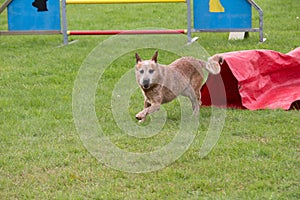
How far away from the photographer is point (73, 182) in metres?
5.75

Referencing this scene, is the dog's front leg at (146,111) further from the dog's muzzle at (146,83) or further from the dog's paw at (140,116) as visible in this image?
the dog's muzzle at (146,83)

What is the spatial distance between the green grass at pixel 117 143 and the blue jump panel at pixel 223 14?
1303mm

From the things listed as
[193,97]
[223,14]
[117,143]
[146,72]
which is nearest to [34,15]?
[223,14]

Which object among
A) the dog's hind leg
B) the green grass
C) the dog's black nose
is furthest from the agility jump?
the dog's black nose

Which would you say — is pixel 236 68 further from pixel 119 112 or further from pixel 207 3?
pixel 207 3

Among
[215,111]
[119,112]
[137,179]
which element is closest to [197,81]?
[215,111]

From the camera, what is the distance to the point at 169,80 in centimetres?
743

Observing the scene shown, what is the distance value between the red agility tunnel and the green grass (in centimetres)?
27

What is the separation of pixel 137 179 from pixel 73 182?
525mm

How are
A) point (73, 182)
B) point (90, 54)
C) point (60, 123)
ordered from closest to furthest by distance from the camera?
point (73, 182) < point (60, 123) < point (90, 54)

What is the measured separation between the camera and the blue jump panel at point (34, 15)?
39.4 ft

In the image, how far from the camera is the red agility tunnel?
26.5 ft

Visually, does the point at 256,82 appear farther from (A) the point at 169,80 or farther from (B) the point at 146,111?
(B) the point at 146,111

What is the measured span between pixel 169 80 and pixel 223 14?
4.65 meters
